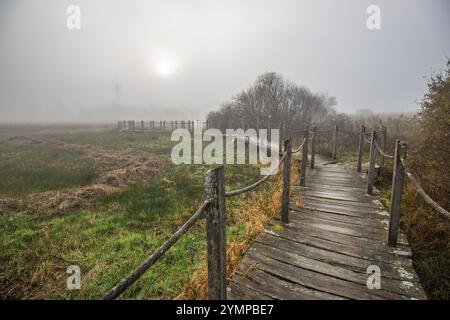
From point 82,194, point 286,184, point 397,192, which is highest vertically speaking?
point 397,192

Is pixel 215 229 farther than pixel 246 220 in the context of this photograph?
No

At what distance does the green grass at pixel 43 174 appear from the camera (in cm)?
856

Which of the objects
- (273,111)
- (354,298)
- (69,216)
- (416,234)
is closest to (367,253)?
(354,298)

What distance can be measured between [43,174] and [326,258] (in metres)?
12.1

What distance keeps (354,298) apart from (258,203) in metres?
3.55

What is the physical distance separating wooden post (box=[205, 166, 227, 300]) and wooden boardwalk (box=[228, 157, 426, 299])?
61cm

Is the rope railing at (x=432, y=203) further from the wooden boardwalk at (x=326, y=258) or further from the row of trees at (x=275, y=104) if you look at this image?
the row of trees at (x=275, y=104)

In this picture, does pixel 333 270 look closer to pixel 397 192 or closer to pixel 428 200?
pixel 428 200

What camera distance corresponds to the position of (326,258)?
10.1 ft

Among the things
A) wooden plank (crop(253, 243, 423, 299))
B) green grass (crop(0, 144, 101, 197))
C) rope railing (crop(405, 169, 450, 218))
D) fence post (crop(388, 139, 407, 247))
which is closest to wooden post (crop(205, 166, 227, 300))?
wooden plank (crop(253, 243, 423, 299))

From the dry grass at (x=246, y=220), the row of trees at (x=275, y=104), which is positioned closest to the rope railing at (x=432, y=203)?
the dry grass at (x=246, y=220)

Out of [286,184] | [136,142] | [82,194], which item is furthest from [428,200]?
[136,142]

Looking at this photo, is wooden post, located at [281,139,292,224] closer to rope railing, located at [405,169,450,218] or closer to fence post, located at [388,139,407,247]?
fence post, located at [388,139,407,247]

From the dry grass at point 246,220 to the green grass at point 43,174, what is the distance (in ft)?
22.7
